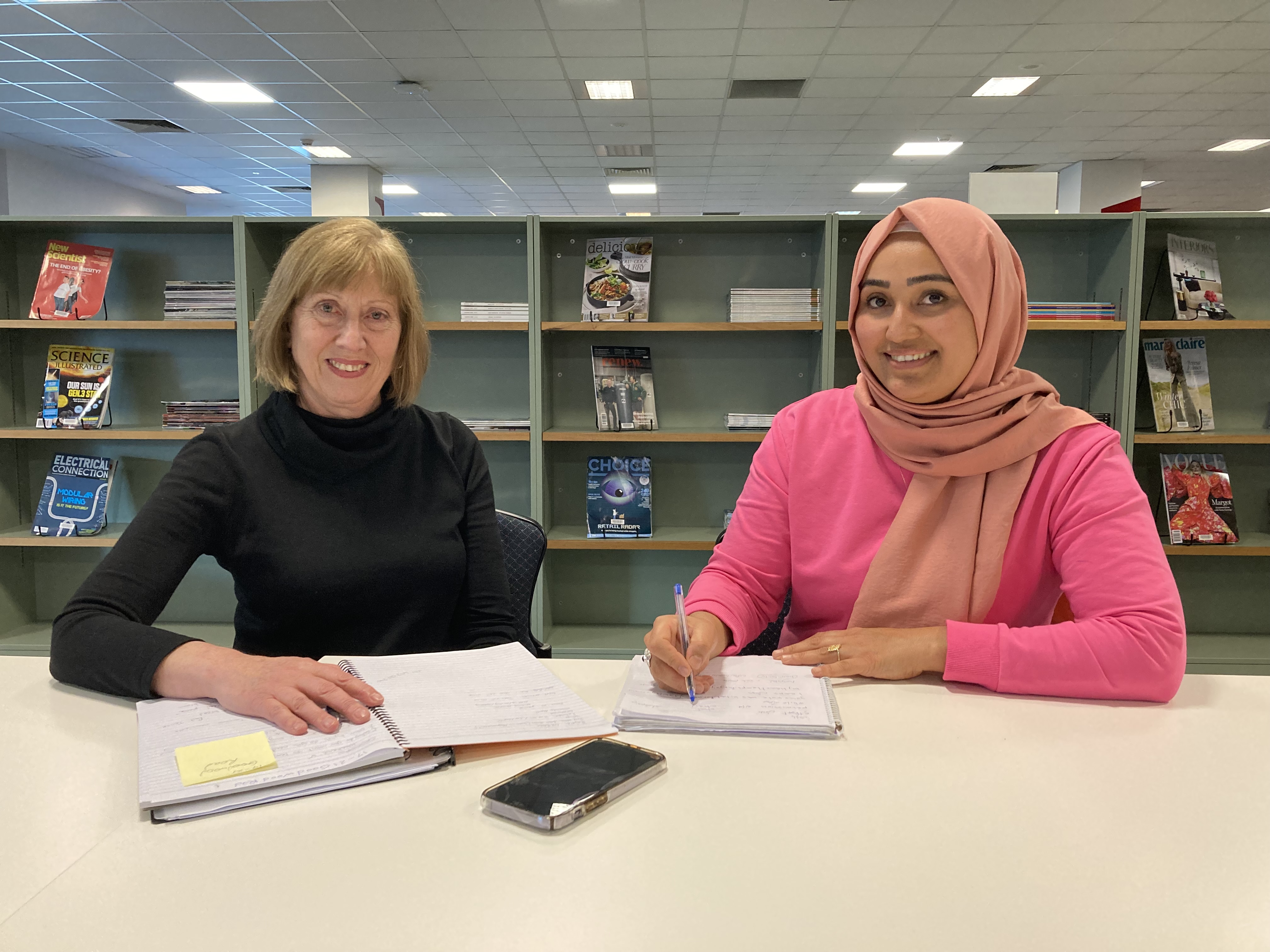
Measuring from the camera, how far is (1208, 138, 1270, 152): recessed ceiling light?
7879 millimetres

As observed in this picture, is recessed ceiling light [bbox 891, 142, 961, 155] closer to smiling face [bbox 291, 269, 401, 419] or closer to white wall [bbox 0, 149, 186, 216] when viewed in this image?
white wall [bbox 0, 149, 186, 216]

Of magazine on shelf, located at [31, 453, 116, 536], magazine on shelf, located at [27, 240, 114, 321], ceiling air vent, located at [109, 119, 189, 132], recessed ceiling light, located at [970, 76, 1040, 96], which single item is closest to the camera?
magazine on shelf, located at [27, 240, 114, 321]

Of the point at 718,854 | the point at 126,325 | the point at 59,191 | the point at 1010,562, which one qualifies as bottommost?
the point at 718,854

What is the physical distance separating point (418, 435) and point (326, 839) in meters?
0.96

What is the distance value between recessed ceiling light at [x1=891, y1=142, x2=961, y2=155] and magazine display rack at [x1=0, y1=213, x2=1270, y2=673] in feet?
16.6

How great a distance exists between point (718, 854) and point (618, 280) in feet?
9.74

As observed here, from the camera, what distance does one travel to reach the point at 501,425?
3480 mm

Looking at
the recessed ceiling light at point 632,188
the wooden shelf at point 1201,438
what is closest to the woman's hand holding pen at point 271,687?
the wooden shelf at point 1201,438

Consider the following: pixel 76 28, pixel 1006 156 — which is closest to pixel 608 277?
pixel 76 28

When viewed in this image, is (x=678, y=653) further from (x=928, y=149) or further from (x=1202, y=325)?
(x=928, y=149)

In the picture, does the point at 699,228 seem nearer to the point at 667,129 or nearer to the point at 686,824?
the point at 686,824

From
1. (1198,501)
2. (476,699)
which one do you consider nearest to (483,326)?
(476,699)

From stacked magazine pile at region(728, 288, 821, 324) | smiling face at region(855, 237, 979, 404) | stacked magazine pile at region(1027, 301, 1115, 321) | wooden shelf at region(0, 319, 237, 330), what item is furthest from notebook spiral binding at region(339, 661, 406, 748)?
stacked magazine pile at region(1027, 301, 1115, 321)

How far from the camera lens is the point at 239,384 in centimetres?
361
